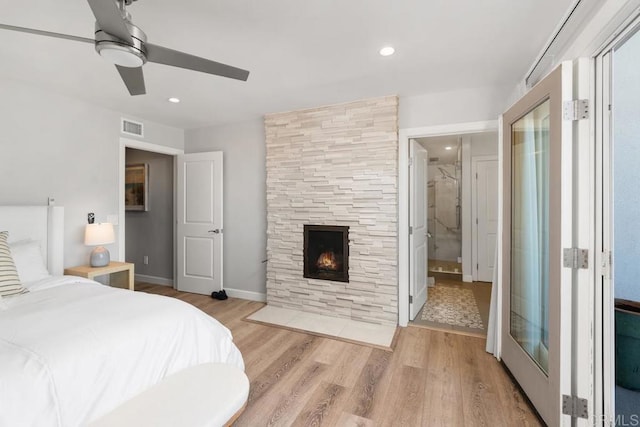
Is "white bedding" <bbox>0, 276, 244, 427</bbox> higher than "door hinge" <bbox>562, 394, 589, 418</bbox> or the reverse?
higher

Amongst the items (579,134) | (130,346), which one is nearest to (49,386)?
(130,346)

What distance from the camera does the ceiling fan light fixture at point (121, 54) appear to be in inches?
49.5

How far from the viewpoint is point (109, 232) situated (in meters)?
3.07

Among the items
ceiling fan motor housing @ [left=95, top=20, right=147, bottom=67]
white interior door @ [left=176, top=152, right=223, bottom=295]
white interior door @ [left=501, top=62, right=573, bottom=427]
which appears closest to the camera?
→ ceiling fan motor housing @ [left=95, top=20, right=147, bottom=67]

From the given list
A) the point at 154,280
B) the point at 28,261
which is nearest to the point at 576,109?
the point at 28,261

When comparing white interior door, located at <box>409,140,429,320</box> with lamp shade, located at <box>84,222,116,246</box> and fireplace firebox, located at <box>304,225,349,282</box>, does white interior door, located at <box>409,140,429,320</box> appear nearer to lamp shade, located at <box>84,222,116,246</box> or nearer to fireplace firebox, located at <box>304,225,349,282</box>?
fireplace firebox, located at <box>304,225,349,282</box>

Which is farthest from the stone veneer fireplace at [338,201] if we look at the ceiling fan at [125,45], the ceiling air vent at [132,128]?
the ceiling fan at [125,45]

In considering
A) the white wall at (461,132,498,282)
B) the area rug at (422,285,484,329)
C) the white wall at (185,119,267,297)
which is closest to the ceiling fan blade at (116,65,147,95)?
the white wall at (185,119,267,297)

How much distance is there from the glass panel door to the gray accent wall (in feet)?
14.8

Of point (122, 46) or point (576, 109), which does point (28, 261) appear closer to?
point (122, 46)

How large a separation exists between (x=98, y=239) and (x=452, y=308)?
13.5 ft

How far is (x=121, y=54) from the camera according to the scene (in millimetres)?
1304

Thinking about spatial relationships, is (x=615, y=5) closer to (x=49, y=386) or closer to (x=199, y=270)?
(x=49, y=386)

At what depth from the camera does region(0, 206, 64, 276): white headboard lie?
2.44m
